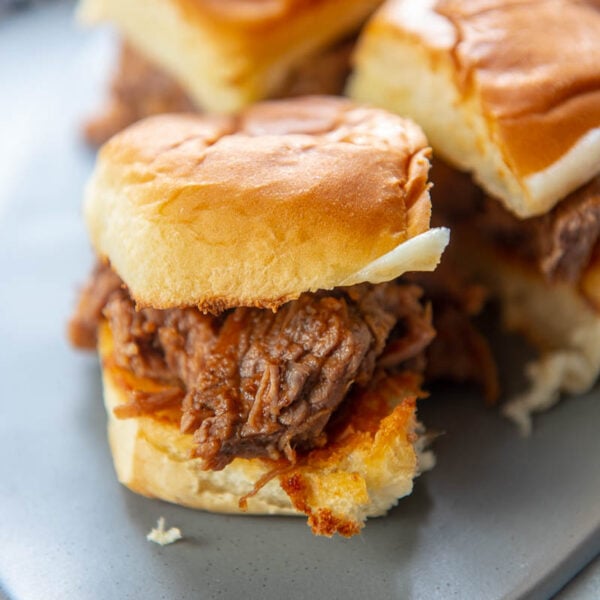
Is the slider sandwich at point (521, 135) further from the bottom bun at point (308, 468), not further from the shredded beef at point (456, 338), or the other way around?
the bottom bun at point (308, 468)

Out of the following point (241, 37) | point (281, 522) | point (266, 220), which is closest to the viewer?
point (266, 220)

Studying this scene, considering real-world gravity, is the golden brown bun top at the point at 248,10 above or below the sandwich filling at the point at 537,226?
above

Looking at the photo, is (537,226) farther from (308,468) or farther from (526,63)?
(308,468)

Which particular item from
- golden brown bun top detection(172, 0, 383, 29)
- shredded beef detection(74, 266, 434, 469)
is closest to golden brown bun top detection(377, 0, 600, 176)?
golden brown bun top detection(172, 0, 383, 29)

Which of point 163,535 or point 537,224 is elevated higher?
point 537,224

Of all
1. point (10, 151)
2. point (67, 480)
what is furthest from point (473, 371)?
point (10, 151)

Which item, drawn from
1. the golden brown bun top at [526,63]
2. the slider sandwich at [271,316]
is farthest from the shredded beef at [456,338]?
the golden brown bun top at [526,63]

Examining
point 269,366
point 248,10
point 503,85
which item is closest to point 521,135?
point 503,85
